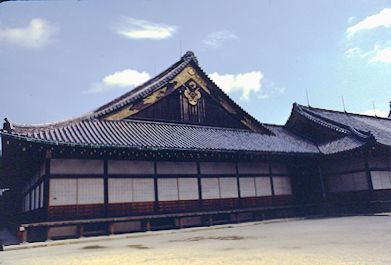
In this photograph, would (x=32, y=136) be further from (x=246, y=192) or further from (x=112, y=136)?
(x=246, y=192)

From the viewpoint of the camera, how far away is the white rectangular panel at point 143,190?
49.9ft

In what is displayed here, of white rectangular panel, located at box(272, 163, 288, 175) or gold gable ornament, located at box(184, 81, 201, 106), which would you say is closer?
gold gable ornament, located at box(184, 81, 201, 106)

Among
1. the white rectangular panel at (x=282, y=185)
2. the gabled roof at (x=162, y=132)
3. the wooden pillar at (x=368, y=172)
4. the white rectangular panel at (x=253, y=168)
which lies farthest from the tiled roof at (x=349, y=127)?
the white rectangular panel at (x=253, y=168)

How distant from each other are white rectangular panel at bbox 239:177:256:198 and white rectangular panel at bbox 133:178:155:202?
540 cm

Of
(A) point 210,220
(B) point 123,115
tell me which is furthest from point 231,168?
(B) point 123,115

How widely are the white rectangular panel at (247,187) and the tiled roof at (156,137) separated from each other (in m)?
1.88

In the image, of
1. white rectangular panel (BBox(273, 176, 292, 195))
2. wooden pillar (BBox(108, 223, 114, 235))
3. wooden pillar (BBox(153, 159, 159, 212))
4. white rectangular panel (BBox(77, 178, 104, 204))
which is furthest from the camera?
white rectangular panel (BBox(273, 176, 292, 195))

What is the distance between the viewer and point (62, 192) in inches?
534

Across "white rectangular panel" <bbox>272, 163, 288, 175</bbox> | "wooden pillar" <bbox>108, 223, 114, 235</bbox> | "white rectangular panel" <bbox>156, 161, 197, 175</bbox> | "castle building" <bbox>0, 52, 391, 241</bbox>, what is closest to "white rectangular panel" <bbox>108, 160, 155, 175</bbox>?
"castle building" <bbox>0, 52, 391, 241</bbox>

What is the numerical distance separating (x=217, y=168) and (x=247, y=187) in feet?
7.28

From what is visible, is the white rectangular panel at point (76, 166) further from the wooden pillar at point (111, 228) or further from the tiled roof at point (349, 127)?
the tiled roof at point (349, 127)

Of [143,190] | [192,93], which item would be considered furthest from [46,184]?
[192,93]

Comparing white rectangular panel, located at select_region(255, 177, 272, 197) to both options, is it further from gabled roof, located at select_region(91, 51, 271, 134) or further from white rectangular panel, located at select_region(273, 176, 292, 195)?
gabled roof, located at select_region(91, 51, 271, 134)

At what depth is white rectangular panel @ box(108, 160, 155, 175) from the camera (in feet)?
49.2
